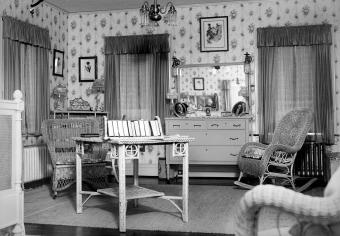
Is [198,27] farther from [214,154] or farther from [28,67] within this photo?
[28,67]

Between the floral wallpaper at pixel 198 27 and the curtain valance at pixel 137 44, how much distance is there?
0.16 metres

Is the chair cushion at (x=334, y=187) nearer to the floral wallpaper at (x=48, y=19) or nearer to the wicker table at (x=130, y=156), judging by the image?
the wicker table at (x=130, y=156)

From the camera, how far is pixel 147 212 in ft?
15.9

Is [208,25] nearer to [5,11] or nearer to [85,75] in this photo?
[85,75]

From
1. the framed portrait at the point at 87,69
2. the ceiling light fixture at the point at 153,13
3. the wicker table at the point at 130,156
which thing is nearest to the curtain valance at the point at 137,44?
the framed portrait at the point at 87,69

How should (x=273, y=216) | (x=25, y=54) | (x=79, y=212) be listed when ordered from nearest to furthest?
(x=273, y=216) → (x=79, y=212) → (x=25, y=54)

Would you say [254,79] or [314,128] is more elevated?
[254,79]

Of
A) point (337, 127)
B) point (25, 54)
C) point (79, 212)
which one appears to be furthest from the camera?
point (337, 127)

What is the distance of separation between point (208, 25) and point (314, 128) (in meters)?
2.63

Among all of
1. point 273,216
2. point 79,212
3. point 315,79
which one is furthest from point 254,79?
point 273,216

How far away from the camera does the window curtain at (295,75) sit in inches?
287

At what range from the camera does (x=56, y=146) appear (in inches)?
245

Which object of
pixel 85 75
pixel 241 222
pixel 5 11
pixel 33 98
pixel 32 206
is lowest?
pixel 32 206

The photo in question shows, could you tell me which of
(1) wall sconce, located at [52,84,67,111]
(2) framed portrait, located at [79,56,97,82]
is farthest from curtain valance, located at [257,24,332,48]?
(1) wall sconce, located at [52,84,67,111]
